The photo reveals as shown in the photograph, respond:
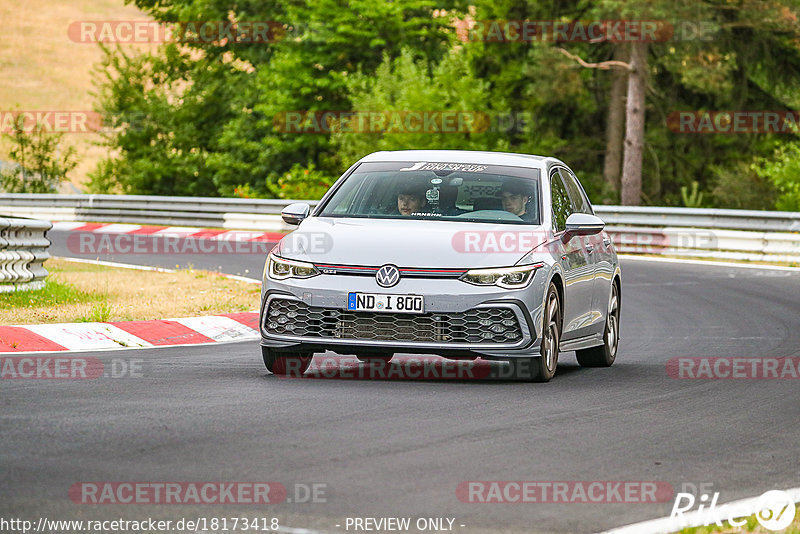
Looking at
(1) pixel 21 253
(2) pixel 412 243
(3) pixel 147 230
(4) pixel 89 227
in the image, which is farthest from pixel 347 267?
(4) pixel 89 227

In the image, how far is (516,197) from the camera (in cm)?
1111

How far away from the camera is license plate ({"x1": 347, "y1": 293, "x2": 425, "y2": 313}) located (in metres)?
9.86

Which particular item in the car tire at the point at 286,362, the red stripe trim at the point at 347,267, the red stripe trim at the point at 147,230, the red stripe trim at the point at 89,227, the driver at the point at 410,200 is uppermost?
the driver at the point at 410,200

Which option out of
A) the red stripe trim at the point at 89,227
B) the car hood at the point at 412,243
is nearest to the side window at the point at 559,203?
the car hood at the point at 412,243

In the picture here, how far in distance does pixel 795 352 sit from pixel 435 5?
4142cm

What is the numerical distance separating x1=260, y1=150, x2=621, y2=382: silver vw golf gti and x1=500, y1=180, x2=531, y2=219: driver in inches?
0.4

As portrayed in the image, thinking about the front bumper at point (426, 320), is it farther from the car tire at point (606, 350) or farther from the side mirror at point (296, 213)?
the car tire at point (606, 350)

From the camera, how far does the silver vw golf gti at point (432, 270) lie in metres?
9.91

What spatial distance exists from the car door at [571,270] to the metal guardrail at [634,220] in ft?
51.8

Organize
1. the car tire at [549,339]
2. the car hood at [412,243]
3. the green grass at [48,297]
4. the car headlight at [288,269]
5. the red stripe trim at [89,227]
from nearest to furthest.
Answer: the car hood at [412,243], the car headlight at [288,269], the car tire at [549,339], the green grass at [48,297], the red stripe trim at [89,227]

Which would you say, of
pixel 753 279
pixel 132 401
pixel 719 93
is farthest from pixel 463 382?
pixel 719 93

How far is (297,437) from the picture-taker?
761cm

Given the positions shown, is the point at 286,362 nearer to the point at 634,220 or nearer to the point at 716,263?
the point at 716,263

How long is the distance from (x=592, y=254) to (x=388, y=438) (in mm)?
4678
